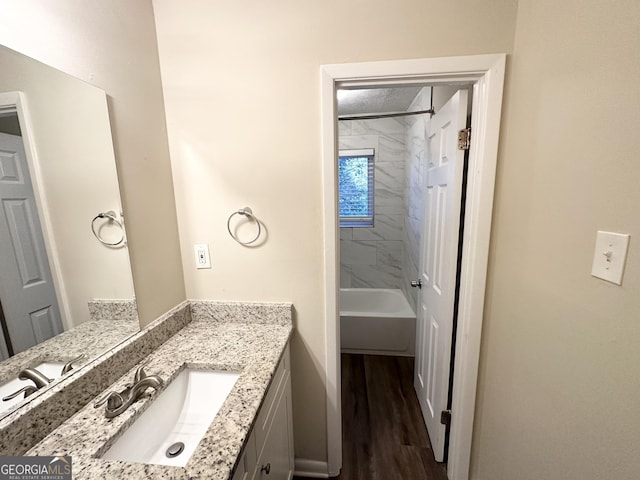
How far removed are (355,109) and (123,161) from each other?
90.4 inches

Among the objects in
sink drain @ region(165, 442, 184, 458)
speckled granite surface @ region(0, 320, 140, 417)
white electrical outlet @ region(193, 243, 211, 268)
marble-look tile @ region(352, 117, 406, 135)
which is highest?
marble-look tile @ region(352, 117, 406, 135)

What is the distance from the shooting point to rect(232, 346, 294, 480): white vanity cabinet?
2.46ft

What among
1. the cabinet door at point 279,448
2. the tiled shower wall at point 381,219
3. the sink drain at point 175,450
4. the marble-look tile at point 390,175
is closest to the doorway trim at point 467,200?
the cabinet door at point 279,448

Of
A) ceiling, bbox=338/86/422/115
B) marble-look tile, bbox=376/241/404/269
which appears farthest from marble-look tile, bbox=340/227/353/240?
ceiling, bbox=338/86/422/115

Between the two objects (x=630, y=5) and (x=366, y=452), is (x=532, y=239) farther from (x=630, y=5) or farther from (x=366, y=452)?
(x=366, y=452)

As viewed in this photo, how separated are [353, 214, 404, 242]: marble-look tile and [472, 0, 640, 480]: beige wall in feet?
6.52

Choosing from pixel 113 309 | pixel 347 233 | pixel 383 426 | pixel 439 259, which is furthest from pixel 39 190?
pixel 347 233

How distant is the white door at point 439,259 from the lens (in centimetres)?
121

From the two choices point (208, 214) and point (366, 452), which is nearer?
point (208, 214)

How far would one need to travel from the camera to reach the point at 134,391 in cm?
79

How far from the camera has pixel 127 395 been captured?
791mm

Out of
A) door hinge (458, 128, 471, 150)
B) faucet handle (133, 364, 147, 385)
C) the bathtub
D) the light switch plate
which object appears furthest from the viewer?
the bathtub

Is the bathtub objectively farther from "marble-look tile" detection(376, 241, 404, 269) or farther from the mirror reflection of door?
the mirror reflection of door

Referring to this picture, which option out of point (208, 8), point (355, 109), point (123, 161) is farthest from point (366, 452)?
point (355, 109)
